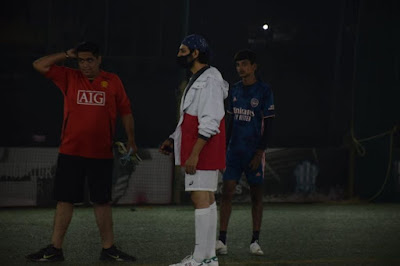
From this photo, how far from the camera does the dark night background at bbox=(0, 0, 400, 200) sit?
1295cm

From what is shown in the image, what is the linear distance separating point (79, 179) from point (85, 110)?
2.10ft

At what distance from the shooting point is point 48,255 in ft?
24.4

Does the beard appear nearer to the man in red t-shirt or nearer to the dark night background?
the man in red t-shirt

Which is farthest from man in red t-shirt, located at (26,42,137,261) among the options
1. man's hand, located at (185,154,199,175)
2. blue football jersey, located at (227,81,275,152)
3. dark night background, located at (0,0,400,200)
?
dark night background, located at (0,0,400,200)

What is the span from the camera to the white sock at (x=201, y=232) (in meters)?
6.90

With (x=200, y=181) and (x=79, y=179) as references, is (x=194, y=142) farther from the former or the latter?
(x=79, y=179)

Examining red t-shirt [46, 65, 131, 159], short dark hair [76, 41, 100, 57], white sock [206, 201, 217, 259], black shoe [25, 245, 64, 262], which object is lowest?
black shoe [25, 245, 64, 262]

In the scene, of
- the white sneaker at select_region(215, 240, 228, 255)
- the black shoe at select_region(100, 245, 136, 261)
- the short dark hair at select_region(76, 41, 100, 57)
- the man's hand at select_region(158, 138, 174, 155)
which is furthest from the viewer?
the white sneaker at select_region(215, 240, 228, 255)

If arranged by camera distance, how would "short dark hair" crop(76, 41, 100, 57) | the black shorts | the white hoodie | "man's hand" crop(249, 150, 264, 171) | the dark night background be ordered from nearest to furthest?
1. the white hoodie
2. "short dark hair" crop(76, 41, 100, 57)
3. the black shorts
4. "man's hand" crop(249, 150, 264, 171)
5. the dark night background

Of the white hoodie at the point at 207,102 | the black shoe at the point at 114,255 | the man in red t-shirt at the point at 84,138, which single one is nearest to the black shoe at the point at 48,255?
the man in red t-shirt at the point at 84,138

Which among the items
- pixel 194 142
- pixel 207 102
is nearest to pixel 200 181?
pixel 194 142

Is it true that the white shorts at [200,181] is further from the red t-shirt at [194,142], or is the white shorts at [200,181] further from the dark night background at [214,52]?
the dark night background at [214,52]

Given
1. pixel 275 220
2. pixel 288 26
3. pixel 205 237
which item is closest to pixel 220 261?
pixel 205 237

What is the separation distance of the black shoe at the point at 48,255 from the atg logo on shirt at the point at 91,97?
1328 millimetres
